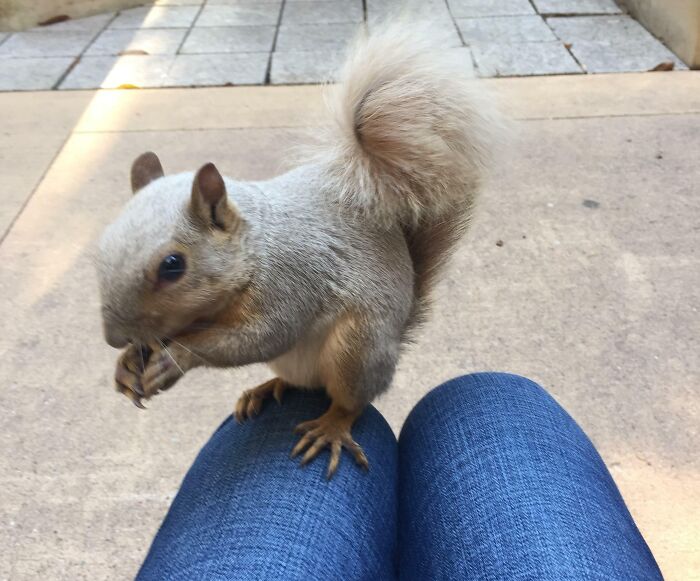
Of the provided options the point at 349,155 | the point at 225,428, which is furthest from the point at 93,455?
the point at 349,155

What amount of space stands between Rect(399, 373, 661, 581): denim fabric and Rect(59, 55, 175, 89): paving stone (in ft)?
8.38

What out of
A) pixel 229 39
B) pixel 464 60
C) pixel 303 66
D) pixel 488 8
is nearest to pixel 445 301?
pixel 464 60

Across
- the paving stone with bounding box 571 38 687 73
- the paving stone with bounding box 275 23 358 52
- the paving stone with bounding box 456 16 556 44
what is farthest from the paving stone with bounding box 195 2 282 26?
the paving stone with bounding box 571 38 687 73

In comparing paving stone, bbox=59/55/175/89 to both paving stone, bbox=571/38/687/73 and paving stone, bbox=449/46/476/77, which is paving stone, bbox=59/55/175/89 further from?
paving stone, bbox=449/46/476/77

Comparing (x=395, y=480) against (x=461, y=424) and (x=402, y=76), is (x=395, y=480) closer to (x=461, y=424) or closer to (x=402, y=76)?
(x=461, y=424)

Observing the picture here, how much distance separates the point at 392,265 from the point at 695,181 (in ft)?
5.98

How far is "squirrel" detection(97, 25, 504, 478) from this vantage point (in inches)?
32.3

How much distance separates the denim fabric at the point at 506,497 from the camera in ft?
2.96

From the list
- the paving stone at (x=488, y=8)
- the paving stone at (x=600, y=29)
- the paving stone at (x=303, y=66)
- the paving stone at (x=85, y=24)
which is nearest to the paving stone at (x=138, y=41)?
the paving stone at (x=85, y=24)

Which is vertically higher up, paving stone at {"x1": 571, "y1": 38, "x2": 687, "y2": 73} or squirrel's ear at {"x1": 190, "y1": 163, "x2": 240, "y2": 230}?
squirrel's ear at {"x1": 190, "y1": 163, "x2": 240, "y2": 230}

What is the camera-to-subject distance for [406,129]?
3.09 ft

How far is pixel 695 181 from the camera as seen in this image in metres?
2.41

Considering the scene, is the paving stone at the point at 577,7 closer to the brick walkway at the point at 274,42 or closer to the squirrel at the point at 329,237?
the brick walkway at the point at 274,42

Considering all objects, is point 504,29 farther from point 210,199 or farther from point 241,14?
point 210,199
